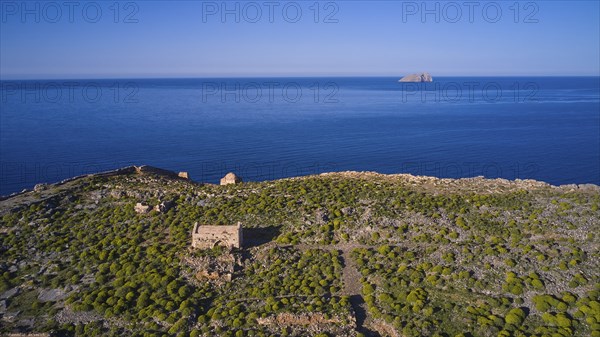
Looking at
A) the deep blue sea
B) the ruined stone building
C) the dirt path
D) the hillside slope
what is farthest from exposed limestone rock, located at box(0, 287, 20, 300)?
the deep blue sea

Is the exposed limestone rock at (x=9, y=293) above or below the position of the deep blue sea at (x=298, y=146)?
below

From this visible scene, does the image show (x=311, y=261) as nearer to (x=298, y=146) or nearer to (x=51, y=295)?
(x=51, y=295)

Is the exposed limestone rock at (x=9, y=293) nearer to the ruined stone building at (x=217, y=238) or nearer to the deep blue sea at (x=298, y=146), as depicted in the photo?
the ruined stone building at (x=217, y=238)

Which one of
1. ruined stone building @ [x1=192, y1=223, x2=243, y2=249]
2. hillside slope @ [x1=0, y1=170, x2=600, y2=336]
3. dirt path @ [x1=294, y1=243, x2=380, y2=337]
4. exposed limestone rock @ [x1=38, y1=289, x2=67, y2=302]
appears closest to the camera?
dirt path @ [x1=294, y1=243, x2=380, y2=337]

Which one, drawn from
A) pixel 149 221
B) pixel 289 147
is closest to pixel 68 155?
pixel 289 147

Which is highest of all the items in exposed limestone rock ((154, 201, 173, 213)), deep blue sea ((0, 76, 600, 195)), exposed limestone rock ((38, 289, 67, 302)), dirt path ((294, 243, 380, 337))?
deep blue sea ((0, 76, 600, 195))

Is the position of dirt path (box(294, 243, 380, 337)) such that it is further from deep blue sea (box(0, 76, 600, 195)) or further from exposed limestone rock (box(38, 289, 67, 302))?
deep blue sea (box(0, 76, 600, 195))

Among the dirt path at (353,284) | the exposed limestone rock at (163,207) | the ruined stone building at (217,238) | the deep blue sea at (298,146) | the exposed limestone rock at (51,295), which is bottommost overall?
the exposed limestone rock at (51,295)

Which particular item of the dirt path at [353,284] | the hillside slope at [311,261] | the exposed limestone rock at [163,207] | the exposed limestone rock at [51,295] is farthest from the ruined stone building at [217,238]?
the exposed limestone rock at [51,295]

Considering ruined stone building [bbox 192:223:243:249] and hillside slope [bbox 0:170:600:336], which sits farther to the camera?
ruined stone building [bbox 192:223:243:249]
